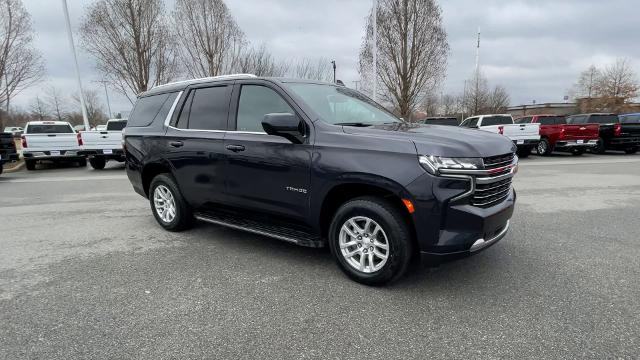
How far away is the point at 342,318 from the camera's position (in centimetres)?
293

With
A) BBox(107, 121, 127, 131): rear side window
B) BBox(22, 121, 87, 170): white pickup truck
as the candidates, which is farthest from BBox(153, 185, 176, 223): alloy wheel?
BBox(107, 121, 127, 131): rear side window

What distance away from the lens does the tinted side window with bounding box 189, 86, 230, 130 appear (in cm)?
435

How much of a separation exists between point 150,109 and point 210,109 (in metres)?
1.39

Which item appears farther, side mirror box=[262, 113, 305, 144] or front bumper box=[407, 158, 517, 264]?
side mirror box=[262, 113, 305, 144]

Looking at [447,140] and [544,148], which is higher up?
[447,140]

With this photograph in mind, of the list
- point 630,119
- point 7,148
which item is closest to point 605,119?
point 630,119

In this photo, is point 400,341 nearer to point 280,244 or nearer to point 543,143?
point 280,244

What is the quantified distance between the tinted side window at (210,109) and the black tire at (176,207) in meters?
0.86

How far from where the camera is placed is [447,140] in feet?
10.1

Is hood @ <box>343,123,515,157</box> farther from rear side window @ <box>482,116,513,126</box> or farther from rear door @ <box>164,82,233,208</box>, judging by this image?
rear side window @ <box>482,116,513,126</box>

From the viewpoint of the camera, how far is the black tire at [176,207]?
497cm

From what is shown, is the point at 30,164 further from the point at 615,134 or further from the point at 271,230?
the point at 615,134

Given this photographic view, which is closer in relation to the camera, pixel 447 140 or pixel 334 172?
pixel 447 140

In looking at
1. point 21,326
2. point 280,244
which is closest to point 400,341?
point 280,244
